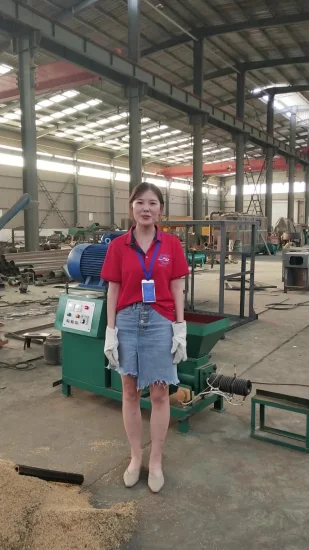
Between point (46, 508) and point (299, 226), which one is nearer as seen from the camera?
point (46, 508)

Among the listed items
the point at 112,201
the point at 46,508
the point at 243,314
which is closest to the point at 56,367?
the point at 46,508

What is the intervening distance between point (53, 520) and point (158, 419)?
709mm

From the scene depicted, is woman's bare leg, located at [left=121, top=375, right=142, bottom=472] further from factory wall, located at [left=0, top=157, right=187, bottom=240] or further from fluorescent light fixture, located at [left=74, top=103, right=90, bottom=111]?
factory wall, located at [left=0, top=157, right=187, bottom=240]

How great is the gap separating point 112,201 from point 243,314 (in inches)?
929

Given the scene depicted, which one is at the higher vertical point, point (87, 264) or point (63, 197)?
point (63, 197)

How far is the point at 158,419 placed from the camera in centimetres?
235

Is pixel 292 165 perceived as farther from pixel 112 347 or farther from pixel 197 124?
pixel 112 347

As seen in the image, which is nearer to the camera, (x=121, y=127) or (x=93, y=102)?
(x=93, y=102)

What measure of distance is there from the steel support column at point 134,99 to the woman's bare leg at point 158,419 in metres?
11.3

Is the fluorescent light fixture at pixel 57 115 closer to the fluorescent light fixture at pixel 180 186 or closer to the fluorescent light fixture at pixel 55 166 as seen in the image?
the fluorescent light fixture at pixel 55 166

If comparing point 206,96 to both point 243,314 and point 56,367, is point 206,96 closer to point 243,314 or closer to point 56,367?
point 243,314

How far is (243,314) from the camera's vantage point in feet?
22.3

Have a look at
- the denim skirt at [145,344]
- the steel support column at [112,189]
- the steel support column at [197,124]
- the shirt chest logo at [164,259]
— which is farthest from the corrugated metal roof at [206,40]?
the denim skirt at [145,344]

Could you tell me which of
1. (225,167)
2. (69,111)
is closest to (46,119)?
(69,111)
